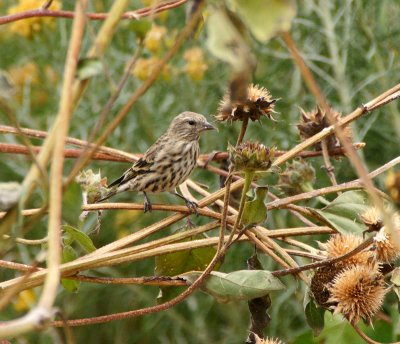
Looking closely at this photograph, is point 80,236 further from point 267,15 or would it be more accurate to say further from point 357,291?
point 267,15

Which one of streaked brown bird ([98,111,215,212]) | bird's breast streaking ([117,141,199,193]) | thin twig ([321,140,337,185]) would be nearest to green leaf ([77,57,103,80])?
thin twig ([321,140,337,185])

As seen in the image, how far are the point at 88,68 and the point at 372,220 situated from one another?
0.60 m

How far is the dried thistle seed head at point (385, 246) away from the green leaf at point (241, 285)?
0.14 m

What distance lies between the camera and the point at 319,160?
7.67 feet

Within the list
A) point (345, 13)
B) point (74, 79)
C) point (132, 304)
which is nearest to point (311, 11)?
point (345, 13)

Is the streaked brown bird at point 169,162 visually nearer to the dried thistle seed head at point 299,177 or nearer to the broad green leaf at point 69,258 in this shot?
the dried thistle seed head at point 299,177

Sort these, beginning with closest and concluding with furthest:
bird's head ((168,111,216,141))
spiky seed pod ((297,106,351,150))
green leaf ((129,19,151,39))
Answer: green leaf ((129,19,151,39)), spiky seed pod ((297,106,351,150)), bird's head ((168,111,216,141))

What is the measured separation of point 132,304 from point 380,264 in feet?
6.09

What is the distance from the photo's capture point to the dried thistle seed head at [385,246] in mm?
1035

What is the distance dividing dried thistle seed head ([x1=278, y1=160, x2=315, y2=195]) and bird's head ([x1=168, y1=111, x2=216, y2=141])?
0.85 m

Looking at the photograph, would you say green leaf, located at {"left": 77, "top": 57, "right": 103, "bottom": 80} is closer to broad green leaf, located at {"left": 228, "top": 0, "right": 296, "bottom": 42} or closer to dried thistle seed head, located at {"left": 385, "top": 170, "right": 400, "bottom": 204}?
broad green leaf, located at {"left": 228, "top": 0, "right": 296, "bottom": 42}

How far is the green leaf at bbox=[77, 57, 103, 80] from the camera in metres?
0.57

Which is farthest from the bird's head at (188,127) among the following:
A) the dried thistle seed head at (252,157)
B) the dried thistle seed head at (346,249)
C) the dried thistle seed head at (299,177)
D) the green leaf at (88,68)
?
the green leaf at (88,68)

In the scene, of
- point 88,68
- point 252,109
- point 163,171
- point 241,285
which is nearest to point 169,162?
point 163,171
